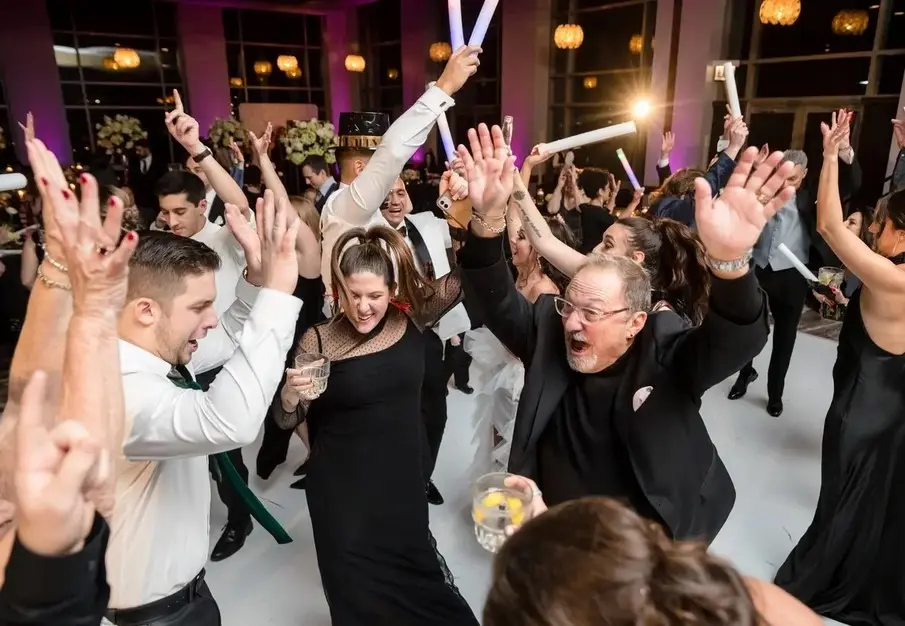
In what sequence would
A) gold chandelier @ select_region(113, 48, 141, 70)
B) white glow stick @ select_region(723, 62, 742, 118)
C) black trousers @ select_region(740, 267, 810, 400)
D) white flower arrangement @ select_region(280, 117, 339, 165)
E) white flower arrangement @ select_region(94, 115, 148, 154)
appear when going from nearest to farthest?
white glow stick @ select_region(723, 62, 742, 118) → black trousers @ select_region(740, 267, 810, 400) → white flower arrangement @ select_region(280, 117, 339, 165) → white flower arrangement @ select_region(94, 115, 148, 154) → gold chandelier @ select_region(113, 48, 141, 70)

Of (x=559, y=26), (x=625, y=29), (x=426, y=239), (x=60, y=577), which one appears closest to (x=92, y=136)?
(x=559, y=26)

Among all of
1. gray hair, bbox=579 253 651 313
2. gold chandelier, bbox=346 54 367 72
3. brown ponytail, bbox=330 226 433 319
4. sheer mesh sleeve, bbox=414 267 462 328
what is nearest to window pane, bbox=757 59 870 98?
sheer mesh sleeve, bbox=414 267 462 328

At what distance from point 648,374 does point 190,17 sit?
1306cm

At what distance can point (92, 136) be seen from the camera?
1164 cm

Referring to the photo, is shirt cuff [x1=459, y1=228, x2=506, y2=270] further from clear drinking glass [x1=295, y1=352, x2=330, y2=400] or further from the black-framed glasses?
clear drinking glass [x1=295, y1=352, x2=330, y2=400]

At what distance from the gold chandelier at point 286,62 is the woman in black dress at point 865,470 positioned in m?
12.0

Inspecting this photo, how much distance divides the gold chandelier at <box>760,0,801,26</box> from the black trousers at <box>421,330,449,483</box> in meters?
5.34

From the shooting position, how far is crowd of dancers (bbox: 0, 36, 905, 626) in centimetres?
70

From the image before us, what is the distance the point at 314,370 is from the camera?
162 cm

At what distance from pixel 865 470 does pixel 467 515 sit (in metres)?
1.66

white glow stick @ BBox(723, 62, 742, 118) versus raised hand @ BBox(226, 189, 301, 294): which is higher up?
white glow stick @ BBox(723, 62, 742, 118)

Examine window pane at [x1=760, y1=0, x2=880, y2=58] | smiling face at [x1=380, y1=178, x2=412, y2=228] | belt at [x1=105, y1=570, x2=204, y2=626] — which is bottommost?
belt at [x1=105, y1=570, x2=204, y2=626]

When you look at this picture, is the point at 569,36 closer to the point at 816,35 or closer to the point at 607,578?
the point at 816,35

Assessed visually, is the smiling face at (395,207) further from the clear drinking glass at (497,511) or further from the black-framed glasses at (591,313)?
the clear drinking glass at (497,511)
